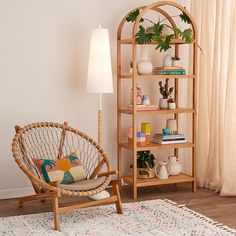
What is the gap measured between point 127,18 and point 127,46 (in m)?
0.40

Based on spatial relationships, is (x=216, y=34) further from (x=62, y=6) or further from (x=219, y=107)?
(x=62, y=6)

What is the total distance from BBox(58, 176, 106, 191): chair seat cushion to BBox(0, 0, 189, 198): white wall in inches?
39.0

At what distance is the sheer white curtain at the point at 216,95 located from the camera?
4.74 meters

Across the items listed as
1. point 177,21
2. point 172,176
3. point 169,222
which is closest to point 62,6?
point 177,21

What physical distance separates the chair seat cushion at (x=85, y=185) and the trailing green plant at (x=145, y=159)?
0.85 m

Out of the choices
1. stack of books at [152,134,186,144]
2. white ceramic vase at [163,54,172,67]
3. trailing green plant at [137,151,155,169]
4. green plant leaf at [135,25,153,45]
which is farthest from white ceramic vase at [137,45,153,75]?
trailing green plant at [137,151,155,169]

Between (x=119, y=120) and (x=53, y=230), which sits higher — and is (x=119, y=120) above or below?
above

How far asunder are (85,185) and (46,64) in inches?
57.7

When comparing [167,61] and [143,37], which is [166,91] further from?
[143,37]

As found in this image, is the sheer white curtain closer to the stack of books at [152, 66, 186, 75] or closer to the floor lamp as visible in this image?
the stack of books at [152, 66, 186, 75]

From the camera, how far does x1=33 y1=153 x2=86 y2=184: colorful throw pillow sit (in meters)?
4.13

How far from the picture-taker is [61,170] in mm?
4191

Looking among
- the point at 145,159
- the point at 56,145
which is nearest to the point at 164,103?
the point at 145,159

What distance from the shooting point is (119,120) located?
5.13 meters
